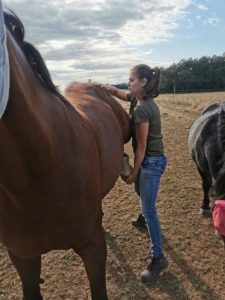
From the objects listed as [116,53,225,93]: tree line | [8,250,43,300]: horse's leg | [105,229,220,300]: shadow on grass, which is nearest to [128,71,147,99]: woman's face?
[8,250,43,300]: horse's leg

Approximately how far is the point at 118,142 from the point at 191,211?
192cm

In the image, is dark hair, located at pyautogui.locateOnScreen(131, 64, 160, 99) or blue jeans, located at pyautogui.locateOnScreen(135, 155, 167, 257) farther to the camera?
blue jeans, located at pyautogui.locateOnScreen(135, 155, 167, 257)

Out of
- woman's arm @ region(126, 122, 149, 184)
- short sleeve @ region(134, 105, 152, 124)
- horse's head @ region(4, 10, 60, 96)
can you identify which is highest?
horse's head @ region(4, 10, 60, 96)

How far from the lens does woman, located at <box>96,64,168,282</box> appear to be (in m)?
3.18

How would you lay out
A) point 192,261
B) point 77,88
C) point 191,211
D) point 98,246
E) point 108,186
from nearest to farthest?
point 98,246, point 108,186, point 192,261, point 77,88, point 191,211

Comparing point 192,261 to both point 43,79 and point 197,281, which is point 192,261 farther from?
point 43,79

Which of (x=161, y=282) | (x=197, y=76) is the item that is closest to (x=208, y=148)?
(x=161, y=282)

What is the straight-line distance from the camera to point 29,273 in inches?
102

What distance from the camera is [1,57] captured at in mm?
1177

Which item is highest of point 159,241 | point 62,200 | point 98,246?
point 62,200

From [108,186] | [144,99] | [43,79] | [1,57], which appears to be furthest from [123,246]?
[1,57]

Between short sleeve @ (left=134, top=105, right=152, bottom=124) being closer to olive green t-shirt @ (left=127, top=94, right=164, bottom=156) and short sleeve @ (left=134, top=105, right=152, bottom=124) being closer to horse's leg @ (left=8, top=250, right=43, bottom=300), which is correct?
olive green t-shirt @ (left=127, top=94, right=164, bottom=156)

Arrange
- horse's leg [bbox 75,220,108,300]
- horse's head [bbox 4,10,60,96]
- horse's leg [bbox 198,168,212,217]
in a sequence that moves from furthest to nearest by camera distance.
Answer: horse's leg [bbox 198,168,212,217], horse's leg [bbox 75,220,108,300], horse's head [bbox 4,10,60,96]

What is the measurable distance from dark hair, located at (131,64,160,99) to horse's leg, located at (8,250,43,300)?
162 centimetres
